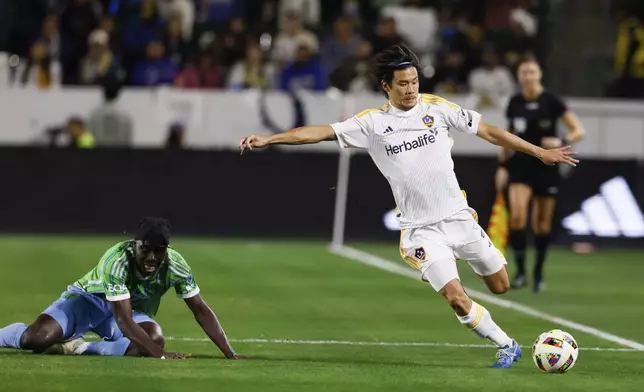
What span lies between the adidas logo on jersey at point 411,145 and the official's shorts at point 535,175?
6123 millimetres

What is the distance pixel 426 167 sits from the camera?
976 centimetres

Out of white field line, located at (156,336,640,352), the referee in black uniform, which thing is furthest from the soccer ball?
the referee in black uniform

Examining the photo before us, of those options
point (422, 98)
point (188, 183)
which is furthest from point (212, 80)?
point (422, 98)

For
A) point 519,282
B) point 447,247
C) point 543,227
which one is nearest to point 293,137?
point 447,247

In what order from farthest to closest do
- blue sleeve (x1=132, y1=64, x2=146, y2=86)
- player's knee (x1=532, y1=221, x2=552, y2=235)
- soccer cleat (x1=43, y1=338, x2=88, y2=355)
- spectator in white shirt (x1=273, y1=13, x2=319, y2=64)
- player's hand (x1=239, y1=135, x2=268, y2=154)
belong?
spectator in white shirt (x1=273, y1=13, x2=319, y2=64), blue sleeve (x1=132, y1=64, x2=146, y2=86), player's knee (x1=532, y1=221, x2=552, y2=235), soccer cleat (x1=43, y1=338, x2=88, y2=355), player's hand (x1=239, y1=135, x2=268, y2=154)

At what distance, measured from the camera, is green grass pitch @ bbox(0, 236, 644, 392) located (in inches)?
339

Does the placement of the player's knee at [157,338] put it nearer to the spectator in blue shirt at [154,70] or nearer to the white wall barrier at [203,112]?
the white wall barrier at [203,112]

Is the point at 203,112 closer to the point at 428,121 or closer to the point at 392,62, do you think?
the point at 428,121

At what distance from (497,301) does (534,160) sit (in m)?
1.95

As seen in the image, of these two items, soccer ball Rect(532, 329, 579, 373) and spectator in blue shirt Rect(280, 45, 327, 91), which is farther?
spectator in blue shirt Rect(280, 45, 327, 91)

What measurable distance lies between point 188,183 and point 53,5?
5165 millimetres

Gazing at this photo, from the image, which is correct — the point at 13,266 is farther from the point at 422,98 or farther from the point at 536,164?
Result: the point at 422,98

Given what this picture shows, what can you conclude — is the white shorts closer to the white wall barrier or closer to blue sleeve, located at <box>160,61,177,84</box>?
the white wall barrier

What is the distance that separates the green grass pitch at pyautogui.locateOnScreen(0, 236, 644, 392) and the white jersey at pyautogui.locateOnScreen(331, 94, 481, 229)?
114 centimetres
